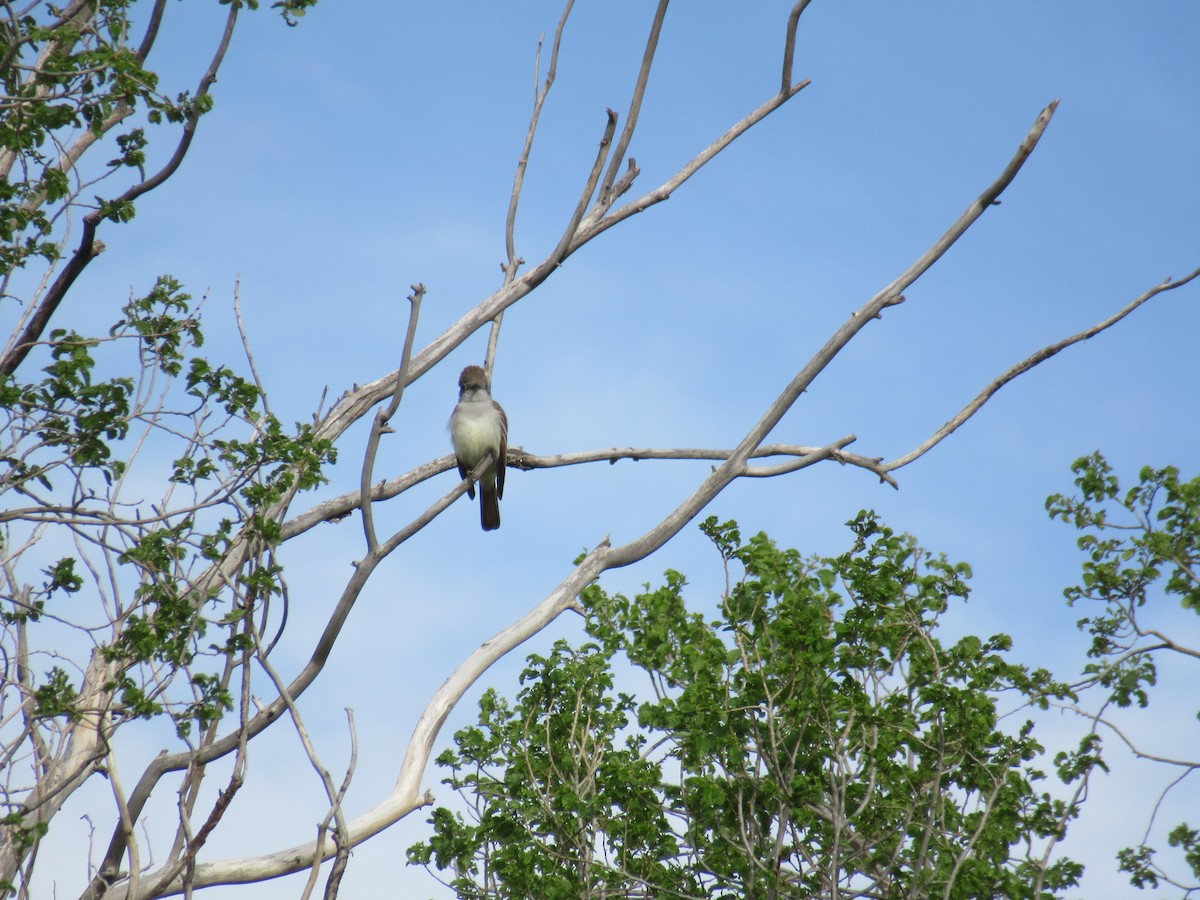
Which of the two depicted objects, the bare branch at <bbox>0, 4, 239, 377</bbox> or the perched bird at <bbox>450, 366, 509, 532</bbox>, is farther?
the perched bird at <bbox>450, 366, 509, 532</bbox>

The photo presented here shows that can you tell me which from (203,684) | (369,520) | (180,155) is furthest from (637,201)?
(203,684)

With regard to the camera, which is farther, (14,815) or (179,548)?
(179,548)

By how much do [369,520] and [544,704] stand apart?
400 centimetres

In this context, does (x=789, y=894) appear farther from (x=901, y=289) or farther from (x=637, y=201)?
(x=637, y=201)

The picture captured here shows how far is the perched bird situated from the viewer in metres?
10.3

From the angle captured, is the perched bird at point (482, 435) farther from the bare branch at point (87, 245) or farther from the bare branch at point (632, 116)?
the bare branch at point (87, 245)

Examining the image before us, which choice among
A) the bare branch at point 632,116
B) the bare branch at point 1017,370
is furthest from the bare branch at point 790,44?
the bare branch at point 1017,370

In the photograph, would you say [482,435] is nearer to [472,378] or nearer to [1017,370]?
[472,378]

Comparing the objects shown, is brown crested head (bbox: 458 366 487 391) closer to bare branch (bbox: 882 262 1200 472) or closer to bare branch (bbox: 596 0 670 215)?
bare branch (bbox: 596 0 670 215)

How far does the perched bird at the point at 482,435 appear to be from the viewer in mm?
10344

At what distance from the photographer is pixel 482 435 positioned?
10.4m


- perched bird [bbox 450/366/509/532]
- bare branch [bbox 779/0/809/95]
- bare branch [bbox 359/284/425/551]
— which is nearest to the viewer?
bare branch [bbox 359/284/425/551]

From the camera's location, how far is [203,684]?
219 inches

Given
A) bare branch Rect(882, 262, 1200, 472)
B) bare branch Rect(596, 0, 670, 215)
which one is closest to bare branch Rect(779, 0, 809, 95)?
bare branch Rect(596, 0, 670, 215)
